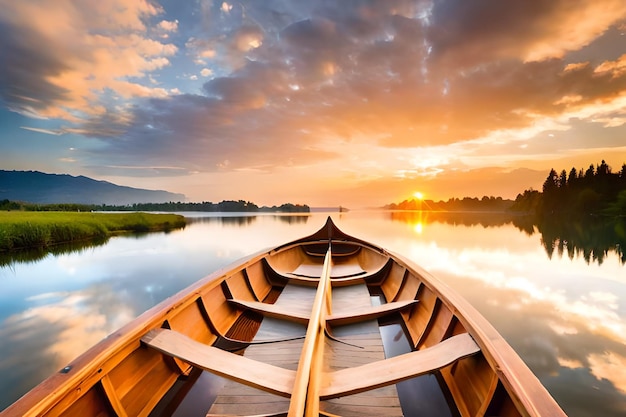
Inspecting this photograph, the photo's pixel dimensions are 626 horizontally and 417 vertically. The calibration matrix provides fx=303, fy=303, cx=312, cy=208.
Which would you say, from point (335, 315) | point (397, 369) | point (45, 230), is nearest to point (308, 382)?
point (397, 369)

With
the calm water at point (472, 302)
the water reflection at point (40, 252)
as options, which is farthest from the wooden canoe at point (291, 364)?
the water reflection at point (40, 252)

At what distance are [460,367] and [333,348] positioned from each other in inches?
54.6

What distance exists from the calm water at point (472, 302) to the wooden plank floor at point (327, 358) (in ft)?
8.27

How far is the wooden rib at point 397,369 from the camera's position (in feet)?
7.25

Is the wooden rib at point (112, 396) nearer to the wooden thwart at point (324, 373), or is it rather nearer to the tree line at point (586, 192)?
the wooden thwart at point (324, 373)

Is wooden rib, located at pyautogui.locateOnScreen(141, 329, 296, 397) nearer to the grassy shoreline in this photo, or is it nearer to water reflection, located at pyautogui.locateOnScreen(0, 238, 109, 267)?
water reflection, located at pyautogui.locateOnScreen(0, 238, 109, 267)

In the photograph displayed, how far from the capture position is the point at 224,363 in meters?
2.47

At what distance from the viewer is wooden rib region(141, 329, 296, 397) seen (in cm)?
221

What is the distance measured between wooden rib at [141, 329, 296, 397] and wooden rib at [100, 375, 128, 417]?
1.26 feet

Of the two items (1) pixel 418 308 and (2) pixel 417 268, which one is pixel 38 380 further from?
(2) pixel 417 268

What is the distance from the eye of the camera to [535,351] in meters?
5.27

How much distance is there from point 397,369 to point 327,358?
3.80 feet

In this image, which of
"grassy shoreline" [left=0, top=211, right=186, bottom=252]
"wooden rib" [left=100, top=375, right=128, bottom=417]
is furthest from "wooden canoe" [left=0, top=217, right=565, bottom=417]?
"grassy shoreline" [left=0, top=211, right=186, bottom=252]

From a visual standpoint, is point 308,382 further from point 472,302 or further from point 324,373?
→ point 472,302
